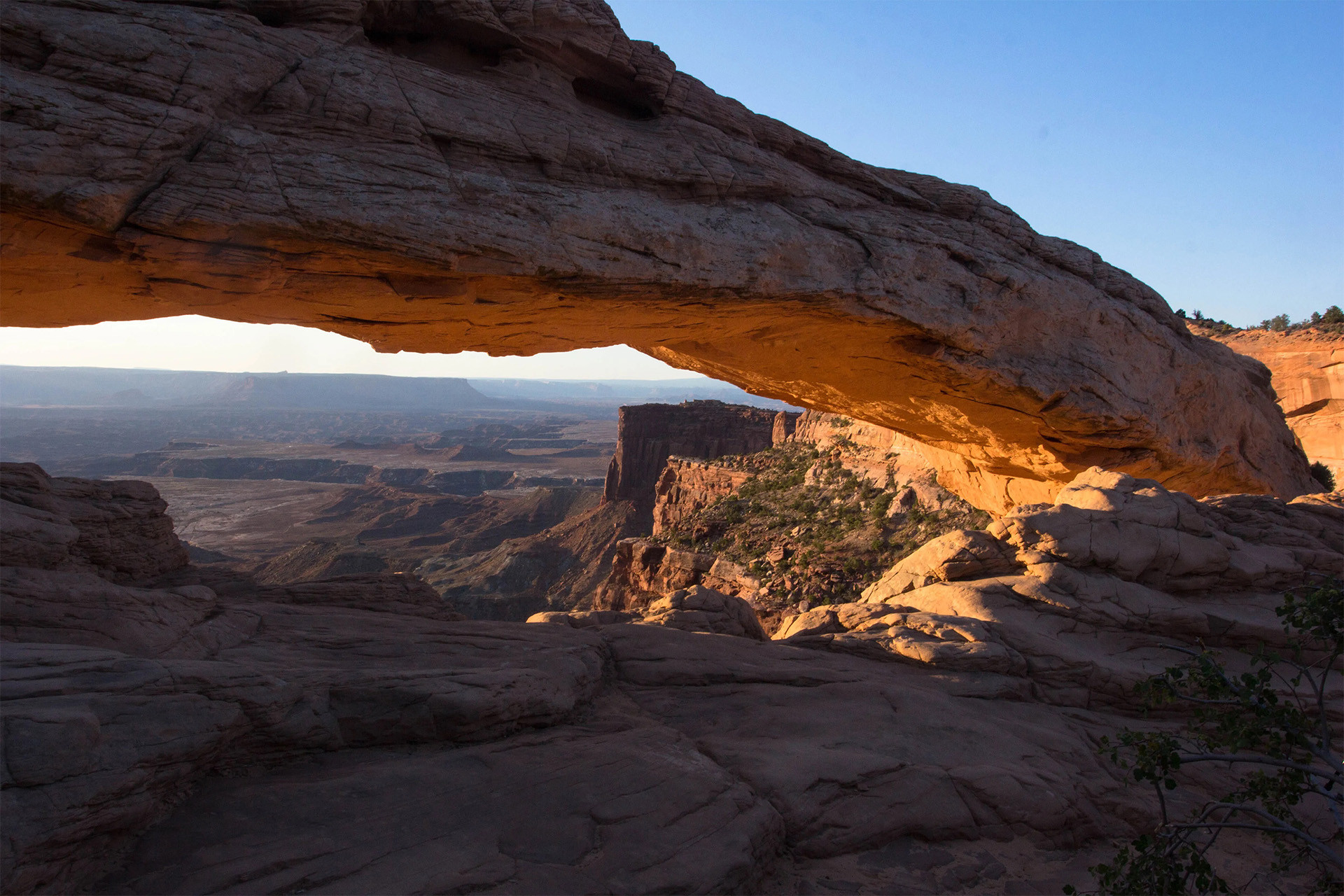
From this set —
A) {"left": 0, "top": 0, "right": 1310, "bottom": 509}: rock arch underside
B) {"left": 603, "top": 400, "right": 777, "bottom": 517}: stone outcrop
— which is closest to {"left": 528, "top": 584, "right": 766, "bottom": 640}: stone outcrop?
{"left": 0, "top": 0, "right": 1310, "bottom": 509}: rock arch underside

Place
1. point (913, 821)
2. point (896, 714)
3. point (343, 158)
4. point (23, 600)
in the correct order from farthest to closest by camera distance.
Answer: point (896, 714)
point (343, 158)
point (913, 821)
point (23, 600)

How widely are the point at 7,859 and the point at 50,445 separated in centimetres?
17705

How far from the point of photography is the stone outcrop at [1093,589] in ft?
36.0

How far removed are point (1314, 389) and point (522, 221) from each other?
3105 cm

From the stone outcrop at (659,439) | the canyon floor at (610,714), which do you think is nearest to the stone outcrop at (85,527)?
the canyon floor at (610,714)

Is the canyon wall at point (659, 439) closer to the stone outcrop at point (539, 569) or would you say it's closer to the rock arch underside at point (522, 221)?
the stone outcrop at point (539, 569)

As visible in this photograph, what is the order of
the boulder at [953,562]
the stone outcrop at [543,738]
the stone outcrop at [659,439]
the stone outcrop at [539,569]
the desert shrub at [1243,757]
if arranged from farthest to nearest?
1. the stone outcrop at [659,439]
2. the stone outcrop at [539,569]
3. the boulder at [953,562]
4. the stone outcrop at [543,738]
5. the desert shrub at [1243,757]

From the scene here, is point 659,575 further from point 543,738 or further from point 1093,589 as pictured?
point 543,738

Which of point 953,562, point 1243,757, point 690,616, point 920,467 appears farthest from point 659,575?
point 1243,757

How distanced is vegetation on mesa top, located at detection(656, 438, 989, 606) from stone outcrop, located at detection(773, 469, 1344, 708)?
7.52 meters

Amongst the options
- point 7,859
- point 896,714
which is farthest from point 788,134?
point 7,859

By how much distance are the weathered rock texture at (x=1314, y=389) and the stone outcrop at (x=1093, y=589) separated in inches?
652

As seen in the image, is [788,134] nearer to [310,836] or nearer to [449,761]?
[449,761]

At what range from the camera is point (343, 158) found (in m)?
8.63
